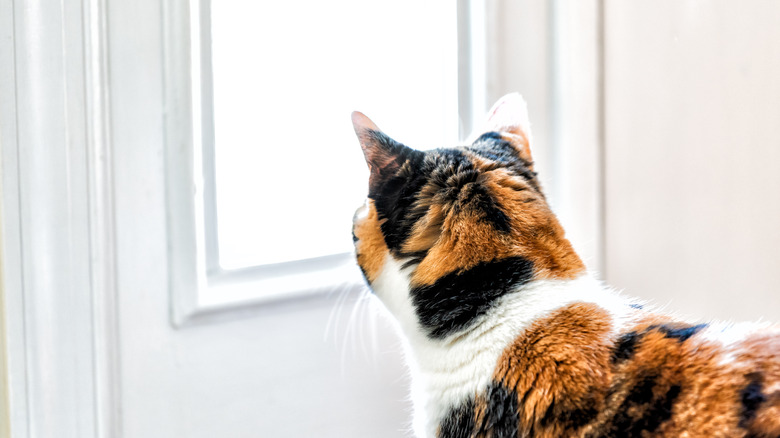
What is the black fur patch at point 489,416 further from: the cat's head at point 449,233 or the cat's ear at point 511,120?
the cat's ear at point 511,120

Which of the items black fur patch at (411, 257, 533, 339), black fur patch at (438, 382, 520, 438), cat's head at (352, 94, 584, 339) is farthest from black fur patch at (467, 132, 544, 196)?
black fur patch at (438, 382, 520, 438)

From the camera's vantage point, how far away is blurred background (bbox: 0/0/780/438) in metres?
0.63

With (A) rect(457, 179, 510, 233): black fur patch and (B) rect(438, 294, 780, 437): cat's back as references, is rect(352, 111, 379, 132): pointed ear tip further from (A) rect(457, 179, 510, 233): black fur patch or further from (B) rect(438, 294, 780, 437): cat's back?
(B) rect(438, 294, 780, 437): cat's back

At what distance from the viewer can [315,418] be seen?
823mm

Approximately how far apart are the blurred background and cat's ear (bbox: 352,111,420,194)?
0.50 feet

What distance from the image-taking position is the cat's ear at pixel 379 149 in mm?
676

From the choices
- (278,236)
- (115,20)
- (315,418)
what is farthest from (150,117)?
(315,418)

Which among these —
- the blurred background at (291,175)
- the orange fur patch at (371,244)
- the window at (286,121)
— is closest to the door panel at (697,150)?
the blurred background at (291,175)

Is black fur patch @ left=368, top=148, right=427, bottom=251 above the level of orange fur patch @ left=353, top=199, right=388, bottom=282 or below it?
above

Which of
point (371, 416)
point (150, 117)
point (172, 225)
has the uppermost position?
point (150, 117)

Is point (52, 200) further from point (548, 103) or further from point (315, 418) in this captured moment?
point (548, 103)

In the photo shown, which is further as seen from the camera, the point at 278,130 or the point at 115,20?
the point at 278,130

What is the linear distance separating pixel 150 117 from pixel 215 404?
11.5 inches

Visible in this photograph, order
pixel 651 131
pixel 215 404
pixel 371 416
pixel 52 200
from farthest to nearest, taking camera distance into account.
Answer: pixel 651 131 → pixel 371 416 → pixel 215 404 → pixel 52 200
